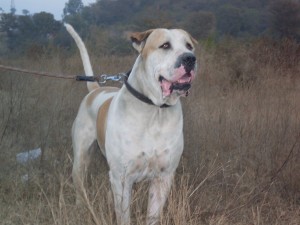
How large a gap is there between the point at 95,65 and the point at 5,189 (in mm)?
5261

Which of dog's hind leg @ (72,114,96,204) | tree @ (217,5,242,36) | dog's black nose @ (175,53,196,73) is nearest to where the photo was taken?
dog's black nose @ (175,53,196,73)

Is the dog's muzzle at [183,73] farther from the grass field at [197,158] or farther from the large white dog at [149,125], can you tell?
the grass field at [197,158]

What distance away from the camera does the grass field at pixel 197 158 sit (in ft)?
14.0

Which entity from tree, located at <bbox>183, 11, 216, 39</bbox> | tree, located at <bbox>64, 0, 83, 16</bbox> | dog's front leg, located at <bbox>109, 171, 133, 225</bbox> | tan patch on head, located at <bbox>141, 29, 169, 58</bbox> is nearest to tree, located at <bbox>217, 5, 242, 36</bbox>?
tree, located at <bbox>183, 11, 216, 39</bbox>

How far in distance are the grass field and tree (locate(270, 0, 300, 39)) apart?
11.7 metres

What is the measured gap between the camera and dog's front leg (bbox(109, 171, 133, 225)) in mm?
4016

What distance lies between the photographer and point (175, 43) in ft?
13.4

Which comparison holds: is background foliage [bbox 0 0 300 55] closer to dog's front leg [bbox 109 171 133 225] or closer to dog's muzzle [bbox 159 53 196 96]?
dog's muzzle [bbox 159 53 196 96]

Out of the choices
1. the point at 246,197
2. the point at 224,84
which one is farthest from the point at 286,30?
the point at 246,197

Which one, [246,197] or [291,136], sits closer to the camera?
[246,197]

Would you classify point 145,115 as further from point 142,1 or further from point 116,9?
point 142,1

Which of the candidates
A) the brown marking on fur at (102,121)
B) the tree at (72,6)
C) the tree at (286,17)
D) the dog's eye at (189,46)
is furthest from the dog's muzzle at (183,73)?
the tree at (286,17)

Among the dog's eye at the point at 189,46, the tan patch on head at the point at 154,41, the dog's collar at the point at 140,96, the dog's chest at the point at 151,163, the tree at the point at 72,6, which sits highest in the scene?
the tree at the point at 72,6

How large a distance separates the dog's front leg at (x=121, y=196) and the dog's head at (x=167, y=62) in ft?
2.16
